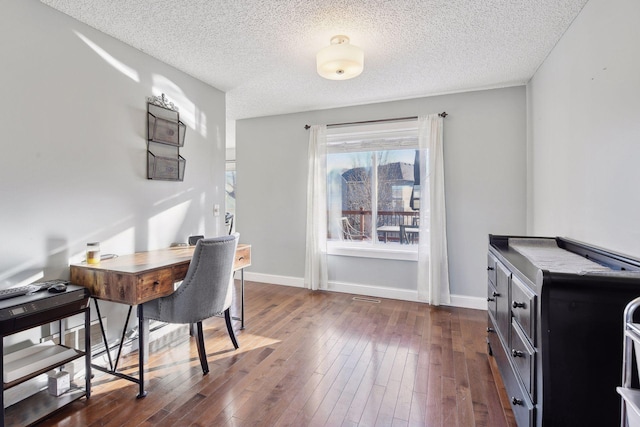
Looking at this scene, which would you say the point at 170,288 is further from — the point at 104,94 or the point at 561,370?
the point at 561,370

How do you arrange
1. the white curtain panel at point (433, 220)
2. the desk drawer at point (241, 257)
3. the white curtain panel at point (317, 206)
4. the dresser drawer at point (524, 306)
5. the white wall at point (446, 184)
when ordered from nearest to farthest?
the dresser drawer at point (524, 306), the desk drawer at point (241, 257), the white wall at point (446, 184), the white curtain panel at point (433, 220), the white curtain panel at point (317, 206)

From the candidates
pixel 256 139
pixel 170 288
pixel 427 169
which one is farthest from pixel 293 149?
pixel 170 288

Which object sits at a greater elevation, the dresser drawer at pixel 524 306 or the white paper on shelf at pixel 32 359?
the dresser drawer at pixel 524 306

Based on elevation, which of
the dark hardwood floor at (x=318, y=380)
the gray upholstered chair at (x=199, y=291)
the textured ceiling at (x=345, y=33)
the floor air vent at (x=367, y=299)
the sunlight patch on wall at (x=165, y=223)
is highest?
the textured ceiling at (x=345, y=33)

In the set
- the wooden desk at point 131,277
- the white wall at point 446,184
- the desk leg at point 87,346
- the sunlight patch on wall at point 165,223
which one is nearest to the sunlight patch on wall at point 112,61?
the sunlight patch on wall at point 165,223

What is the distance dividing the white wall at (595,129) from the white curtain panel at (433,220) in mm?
1004

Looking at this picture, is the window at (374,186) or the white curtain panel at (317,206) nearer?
the window at (374,186)

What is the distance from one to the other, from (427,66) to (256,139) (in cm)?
259

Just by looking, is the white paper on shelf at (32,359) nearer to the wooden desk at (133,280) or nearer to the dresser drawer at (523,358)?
the wooden desk at (133,280)

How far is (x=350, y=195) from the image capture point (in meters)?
4.23

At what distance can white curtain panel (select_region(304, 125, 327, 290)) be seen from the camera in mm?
4164

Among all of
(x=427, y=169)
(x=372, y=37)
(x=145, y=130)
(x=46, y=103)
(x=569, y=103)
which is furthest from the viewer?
(x=427, y=169)

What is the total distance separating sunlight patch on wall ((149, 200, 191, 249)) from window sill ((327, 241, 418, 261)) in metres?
1.94

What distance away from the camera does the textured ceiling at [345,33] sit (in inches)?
80.5
